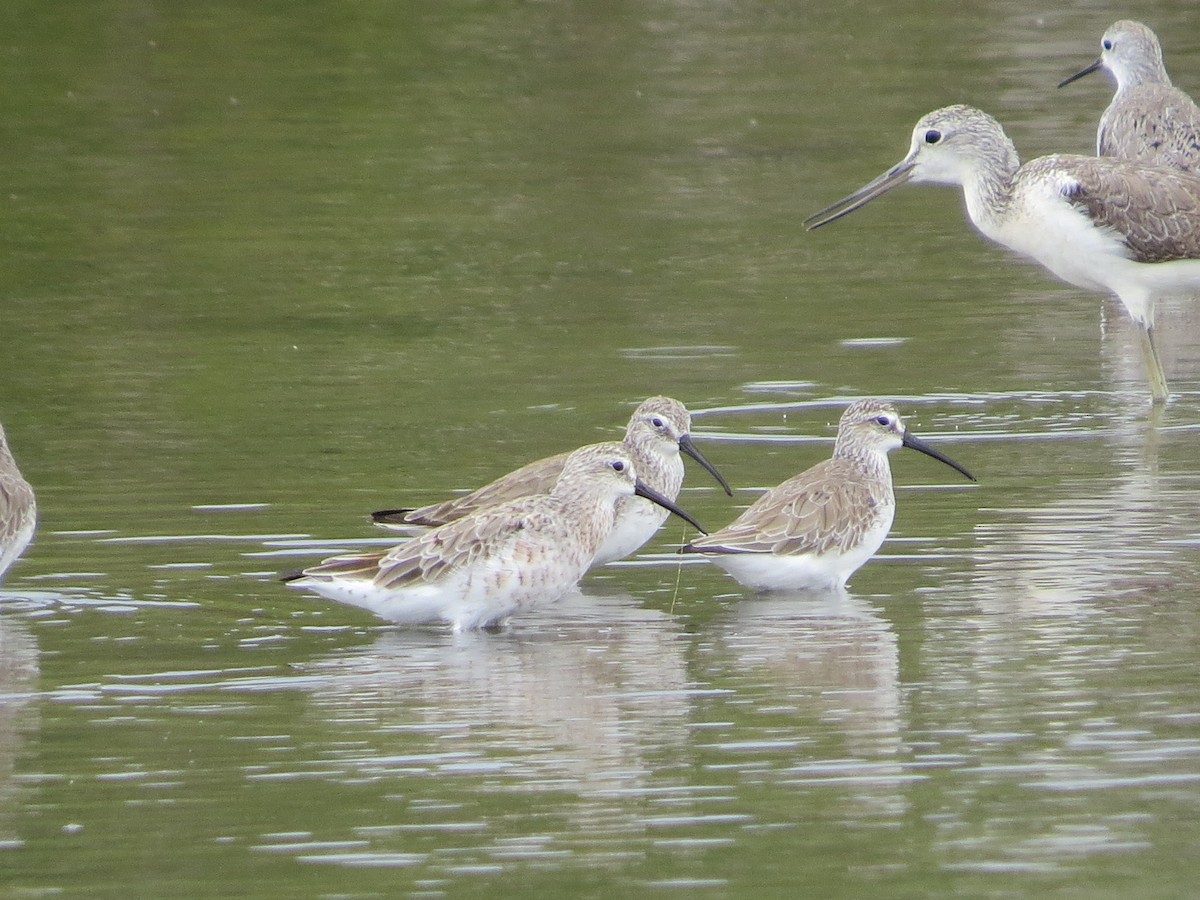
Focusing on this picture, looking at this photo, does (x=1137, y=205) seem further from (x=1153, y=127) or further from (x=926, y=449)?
(x=926, y=449)

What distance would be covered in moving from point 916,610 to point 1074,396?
4.22 m

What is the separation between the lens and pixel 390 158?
21547 mm

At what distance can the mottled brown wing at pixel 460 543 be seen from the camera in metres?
9.82

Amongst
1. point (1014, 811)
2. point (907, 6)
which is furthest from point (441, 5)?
point (1014, 811)

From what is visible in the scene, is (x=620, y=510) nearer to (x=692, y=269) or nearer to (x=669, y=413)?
(x=669, y=413)

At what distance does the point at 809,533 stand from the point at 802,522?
0.10 meters

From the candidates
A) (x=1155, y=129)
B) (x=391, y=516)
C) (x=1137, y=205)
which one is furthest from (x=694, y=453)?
(x=1155, y=129)

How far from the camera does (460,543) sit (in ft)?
32.7

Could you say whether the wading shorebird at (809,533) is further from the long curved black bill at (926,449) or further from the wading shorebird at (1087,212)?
the wading shorebird at (1087,212)

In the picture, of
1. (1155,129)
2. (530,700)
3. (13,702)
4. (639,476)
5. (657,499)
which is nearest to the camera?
(530,700)

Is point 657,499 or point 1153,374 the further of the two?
point 1153,374

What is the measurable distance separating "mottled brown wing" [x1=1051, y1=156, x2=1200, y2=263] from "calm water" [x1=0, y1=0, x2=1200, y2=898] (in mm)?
762

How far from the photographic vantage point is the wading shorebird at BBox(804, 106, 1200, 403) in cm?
1409

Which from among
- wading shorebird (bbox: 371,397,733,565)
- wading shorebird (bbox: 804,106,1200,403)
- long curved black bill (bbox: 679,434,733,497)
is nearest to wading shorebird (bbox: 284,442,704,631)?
wading shorebird (bbox: 371,397,733,565)
